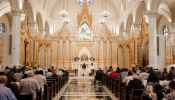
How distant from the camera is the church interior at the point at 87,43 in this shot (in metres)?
19.4

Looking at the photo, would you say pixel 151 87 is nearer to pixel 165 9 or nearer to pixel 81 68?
pixel 81 68

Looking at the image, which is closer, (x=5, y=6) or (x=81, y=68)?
(x=5, y=6)

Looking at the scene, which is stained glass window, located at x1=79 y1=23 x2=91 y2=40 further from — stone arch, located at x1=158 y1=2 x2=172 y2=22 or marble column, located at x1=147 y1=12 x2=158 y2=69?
marble column, located at x1=147 y1=12 x2=158 y2=69

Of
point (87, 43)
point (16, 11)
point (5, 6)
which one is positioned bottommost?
point (87, 43)

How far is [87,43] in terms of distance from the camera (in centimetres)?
3212

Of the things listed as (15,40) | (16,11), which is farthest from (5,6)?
(15,40)

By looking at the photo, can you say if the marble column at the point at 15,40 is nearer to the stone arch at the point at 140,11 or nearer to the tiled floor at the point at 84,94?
the tiled floor at the point at 84,94

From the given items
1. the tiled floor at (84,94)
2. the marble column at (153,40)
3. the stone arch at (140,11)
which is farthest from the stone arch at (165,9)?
the tiled floor at (84,94)

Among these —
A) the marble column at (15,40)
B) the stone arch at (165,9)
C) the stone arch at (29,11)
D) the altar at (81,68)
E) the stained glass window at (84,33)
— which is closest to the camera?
the marble column at (15,40)

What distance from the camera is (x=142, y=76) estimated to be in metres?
12.3

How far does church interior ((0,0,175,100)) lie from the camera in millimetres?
19359

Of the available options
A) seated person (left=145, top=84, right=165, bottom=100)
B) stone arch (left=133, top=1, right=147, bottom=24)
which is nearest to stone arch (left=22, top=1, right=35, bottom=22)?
stone arch (left=133, top=1, right=147, bottom=24)

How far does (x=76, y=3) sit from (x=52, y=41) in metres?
11.6

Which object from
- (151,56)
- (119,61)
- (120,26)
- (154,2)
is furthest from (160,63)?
(120,26)
